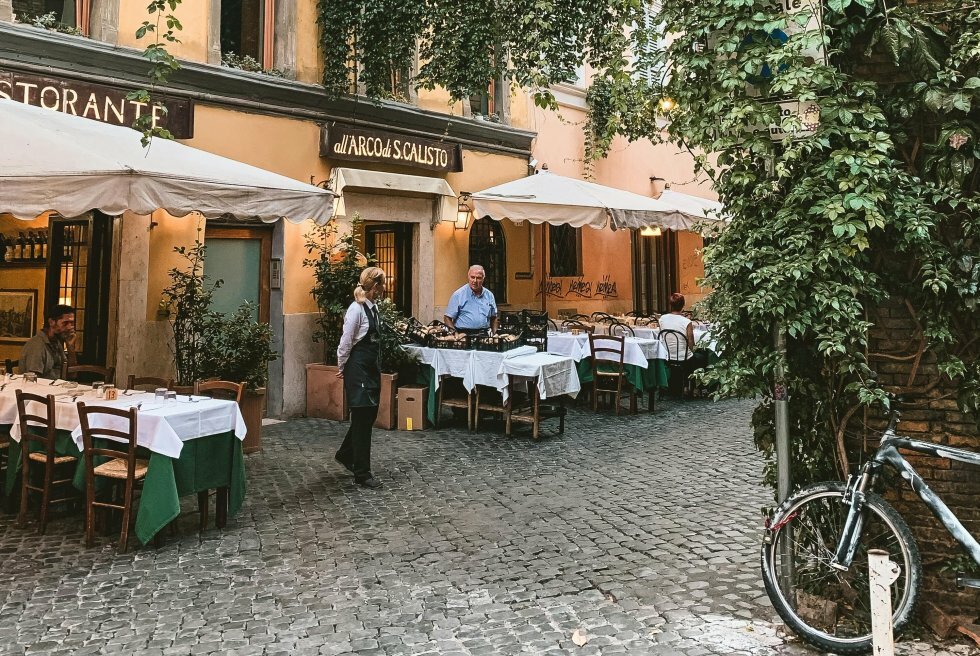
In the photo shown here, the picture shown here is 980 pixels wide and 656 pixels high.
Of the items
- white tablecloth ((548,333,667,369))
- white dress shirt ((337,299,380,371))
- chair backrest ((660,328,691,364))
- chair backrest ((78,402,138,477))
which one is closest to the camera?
chair backrest ((78,402,138,477))

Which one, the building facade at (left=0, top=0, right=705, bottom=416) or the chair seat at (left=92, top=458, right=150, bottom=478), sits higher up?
the building facade at (left=0, top=0, right=705, bottom=416)

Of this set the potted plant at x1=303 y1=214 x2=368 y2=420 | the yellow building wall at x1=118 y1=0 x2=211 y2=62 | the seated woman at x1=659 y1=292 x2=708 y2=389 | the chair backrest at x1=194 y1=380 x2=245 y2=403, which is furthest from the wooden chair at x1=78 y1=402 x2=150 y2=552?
the seated woman at x1=659 y1=292 x2=708 y2=389

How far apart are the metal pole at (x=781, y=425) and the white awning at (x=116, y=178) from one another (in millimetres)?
4104

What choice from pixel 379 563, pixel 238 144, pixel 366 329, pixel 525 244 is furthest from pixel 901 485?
pixel 525 244

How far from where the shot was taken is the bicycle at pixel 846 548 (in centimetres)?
342

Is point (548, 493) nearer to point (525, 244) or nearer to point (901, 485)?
point (901, 485)

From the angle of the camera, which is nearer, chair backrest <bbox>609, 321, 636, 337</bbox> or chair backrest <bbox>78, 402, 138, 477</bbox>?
chair backrest <bbox>78, 402, 138, 477</bbox>

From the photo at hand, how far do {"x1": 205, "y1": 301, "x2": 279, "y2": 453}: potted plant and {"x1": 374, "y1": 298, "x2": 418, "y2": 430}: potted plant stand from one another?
156 centimetres

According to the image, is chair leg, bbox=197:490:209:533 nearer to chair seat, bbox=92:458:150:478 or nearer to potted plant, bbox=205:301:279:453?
chair seat, bbox=92:458:150:478

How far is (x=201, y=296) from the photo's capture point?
9.08 metres

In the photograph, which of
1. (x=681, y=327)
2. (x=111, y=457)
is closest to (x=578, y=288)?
(x=681, y=327)

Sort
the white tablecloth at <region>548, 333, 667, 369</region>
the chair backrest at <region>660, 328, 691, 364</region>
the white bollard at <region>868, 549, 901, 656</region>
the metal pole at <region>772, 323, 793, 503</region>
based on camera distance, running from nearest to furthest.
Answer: the white bollard at <region>868, 549, 901, 656</region>
the metal pole at <region>772, 323, 793, 503</region>
the white tablecloth at <region>548, 333, 667, 369</region>
the chair backrest at <region>660, 328, 691, 364</region>

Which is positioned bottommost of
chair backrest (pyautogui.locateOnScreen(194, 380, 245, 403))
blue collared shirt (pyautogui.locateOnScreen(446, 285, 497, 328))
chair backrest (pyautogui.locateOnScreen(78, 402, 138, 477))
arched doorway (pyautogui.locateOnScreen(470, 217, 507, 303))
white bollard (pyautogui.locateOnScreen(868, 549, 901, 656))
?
white bollard (pyautogui.locateOnScreen(868, 549, 901, 656))

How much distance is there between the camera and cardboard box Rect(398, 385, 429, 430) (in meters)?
9.28
